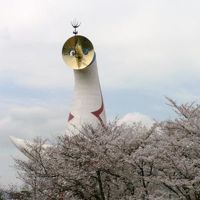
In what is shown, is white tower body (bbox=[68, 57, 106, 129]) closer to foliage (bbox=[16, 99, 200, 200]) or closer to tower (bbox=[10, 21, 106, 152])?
tower (bbox=[10, 21, 106, 152])

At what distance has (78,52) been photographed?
25.9 meters

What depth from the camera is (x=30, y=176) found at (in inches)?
774

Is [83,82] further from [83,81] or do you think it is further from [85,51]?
[85,51]

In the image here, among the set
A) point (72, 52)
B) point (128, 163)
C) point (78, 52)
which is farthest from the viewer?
point (72, 52)

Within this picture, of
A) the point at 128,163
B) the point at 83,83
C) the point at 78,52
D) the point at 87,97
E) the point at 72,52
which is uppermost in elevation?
the point at 72,52

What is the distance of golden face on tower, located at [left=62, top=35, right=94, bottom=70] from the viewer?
2581 cm

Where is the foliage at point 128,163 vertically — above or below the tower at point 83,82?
below

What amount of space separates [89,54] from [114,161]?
11.5m

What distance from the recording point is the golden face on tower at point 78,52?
25812mm

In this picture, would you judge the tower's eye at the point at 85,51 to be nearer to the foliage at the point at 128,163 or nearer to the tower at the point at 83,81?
the tower at the point at 83,81

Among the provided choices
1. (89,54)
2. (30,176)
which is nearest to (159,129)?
(30,176)

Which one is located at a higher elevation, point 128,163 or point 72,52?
point 72,52

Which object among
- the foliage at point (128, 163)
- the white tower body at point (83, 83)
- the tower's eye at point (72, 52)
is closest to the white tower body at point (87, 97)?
the white tower body at point (83, 83)

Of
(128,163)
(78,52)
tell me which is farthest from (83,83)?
(128,163)
